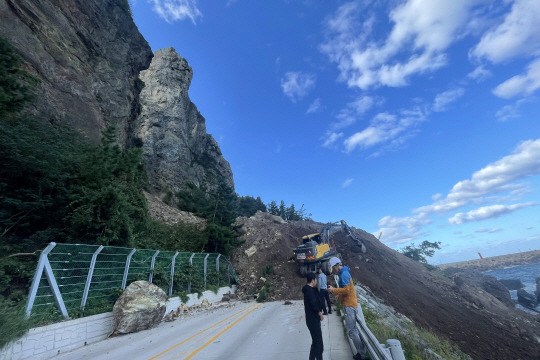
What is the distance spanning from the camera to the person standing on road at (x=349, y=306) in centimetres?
490

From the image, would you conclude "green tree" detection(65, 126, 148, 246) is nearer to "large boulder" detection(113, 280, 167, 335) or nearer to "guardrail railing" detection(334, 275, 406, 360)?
"large boulder" detection(113, 280, 167, 335)

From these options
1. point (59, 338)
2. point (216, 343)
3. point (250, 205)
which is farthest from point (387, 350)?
point (250, 205)

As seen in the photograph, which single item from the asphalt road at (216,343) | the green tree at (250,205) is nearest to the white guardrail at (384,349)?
the asphalt road at (216,343)

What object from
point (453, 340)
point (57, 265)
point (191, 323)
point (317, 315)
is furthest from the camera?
point (453, 340)

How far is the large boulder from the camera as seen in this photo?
29.7 feet

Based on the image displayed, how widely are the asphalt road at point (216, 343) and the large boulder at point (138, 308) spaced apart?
305 millimetres

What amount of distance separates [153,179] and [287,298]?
27.3 metres

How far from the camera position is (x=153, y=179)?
118ft

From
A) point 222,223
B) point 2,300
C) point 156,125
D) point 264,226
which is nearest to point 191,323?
point 2,300

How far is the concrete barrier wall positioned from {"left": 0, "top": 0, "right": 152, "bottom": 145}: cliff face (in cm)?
1565

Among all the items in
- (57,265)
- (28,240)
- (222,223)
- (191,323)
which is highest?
(222,223)

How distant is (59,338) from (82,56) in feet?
92.9

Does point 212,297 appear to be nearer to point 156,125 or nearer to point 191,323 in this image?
point 191,323

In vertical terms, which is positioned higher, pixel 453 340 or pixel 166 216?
pixel 166 216
